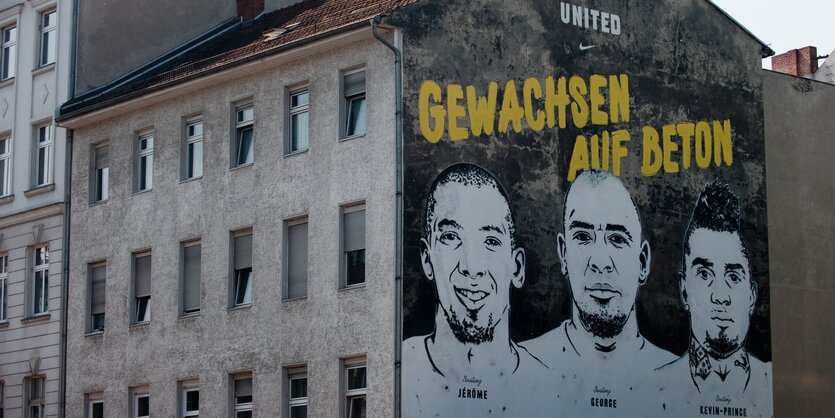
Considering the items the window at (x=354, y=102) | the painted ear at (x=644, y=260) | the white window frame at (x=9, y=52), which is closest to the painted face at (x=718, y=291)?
the painted ear at (x=644, y=260)

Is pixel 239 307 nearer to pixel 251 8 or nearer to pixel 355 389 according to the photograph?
pixel 355 389

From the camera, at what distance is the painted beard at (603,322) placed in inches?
1441

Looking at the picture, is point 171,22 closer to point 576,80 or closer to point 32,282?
point 32,282

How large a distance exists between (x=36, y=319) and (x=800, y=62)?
24967 mm


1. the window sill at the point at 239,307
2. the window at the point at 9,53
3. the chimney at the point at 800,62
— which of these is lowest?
the window sill at the point at 239,307

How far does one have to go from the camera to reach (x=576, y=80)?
3747cm

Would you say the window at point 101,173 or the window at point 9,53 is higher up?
the window at point 9,53

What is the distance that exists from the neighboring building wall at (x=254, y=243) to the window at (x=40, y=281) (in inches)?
54.4

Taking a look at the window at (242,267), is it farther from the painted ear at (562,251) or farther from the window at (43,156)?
the window at (43,156)

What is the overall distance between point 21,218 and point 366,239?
13200 millimetres

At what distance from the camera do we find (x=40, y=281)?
43.6 m

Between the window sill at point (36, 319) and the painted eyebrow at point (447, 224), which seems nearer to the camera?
the painted eyebrow at point (447, 224)

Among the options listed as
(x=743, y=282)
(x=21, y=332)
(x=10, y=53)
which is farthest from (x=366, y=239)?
(x=10, y=53)

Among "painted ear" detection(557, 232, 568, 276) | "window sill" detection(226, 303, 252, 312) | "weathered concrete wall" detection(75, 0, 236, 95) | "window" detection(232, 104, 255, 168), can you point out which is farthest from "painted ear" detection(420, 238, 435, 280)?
"weathered concrete wall" detection(75, 0, 236, 95)
